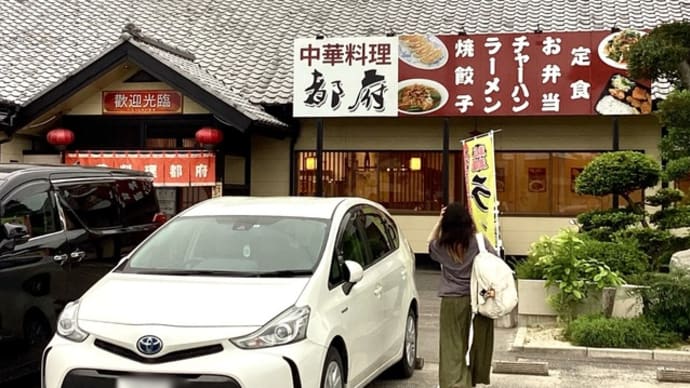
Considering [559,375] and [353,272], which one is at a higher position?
[353,272]

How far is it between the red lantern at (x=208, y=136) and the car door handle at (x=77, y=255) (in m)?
6.87

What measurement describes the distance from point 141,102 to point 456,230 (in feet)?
33.7

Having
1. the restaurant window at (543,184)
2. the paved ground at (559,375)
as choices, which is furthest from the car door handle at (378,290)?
the restaurant window at (543,184)

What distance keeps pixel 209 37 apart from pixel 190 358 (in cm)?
1510

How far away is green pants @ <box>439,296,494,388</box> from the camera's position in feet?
19.3

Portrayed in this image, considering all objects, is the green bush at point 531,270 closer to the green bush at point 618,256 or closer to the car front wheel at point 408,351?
the green bush at point 618,256

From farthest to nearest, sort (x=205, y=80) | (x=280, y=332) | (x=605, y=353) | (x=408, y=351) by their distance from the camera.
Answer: (x=205, y=80), (x=605, y=353), (x=408, y=351), (x=280, y=332)

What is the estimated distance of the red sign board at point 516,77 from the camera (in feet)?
44.3

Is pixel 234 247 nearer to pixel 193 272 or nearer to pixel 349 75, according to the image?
pixel 193 272

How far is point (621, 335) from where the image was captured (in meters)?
7.75

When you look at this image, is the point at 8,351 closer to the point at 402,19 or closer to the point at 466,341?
the point at 466,341

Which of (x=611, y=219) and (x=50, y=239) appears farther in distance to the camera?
(x=611, y=219)

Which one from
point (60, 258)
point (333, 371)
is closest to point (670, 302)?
point (333, 371)

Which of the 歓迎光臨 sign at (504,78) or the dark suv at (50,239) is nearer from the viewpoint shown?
the dark suv at (50,239)
